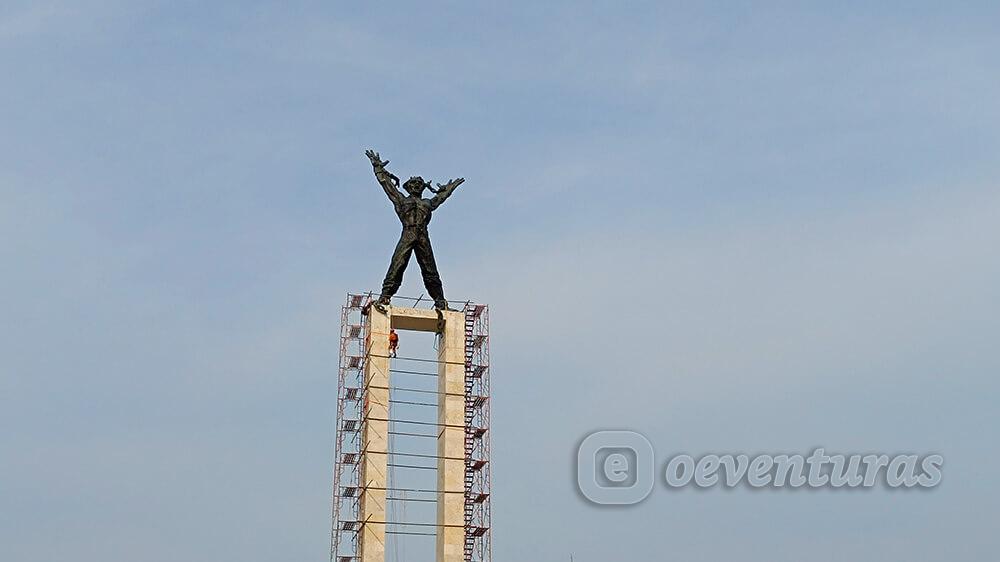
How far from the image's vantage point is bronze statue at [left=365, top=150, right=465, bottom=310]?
2371 inches

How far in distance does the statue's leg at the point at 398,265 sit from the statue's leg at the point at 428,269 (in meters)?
0.31

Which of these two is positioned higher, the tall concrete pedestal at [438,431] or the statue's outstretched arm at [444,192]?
the statue's outstretched arm at [444,192]

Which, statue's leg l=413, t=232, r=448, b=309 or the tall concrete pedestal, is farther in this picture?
statue's leg l=413, t=232, r=448, b=309

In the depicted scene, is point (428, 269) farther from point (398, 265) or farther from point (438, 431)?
point (438, 431)

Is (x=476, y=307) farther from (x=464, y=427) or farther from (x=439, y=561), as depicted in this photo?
(x=439, y=561)

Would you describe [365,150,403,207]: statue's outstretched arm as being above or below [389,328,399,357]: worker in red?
above

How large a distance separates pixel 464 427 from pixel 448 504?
2938mm

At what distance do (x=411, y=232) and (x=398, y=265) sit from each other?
53.2 inches

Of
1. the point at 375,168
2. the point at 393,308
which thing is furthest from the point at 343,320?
the point at 375,168

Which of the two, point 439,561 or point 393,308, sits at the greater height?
point 393,308

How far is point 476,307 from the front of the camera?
6047cm

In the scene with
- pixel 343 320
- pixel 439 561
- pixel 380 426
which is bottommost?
pixel 439 561

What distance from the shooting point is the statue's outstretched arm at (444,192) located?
61469 mm

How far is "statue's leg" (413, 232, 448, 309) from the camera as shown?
60469 millimetres
